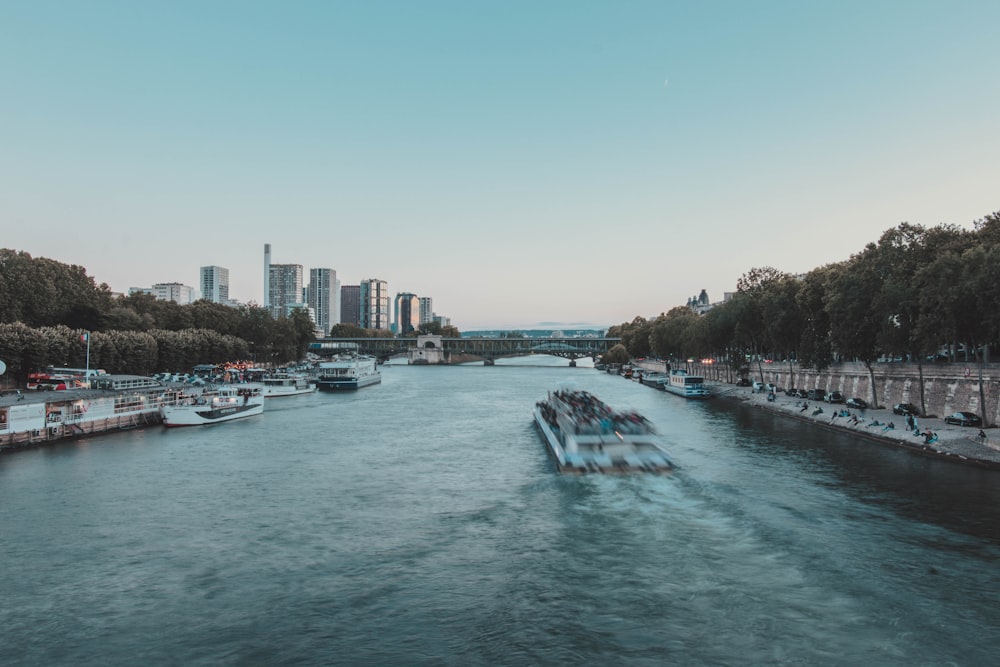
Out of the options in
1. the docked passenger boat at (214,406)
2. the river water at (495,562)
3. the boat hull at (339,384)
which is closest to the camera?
the river water at (495,562)

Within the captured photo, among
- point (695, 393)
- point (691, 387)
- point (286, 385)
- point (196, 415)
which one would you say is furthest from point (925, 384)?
point (286, 385)

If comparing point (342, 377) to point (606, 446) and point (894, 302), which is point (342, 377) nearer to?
point (606, 446)

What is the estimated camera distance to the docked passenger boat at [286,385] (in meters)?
99.7

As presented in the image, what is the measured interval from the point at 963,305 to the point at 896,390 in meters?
17.5

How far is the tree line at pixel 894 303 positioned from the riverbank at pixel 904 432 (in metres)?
5.20

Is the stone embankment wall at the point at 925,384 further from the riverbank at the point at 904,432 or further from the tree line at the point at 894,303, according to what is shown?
the riverbank at the point at 904,432

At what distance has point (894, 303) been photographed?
54125 mm

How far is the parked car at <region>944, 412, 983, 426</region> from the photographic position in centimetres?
4647

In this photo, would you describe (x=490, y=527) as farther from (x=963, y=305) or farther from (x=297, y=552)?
(x=963, y=305)

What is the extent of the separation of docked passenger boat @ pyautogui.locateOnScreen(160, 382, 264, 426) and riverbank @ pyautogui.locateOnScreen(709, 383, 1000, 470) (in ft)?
181

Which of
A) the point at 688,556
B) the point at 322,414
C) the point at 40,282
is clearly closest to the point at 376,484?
the point at 688,556

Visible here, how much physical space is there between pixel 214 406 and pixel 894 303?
204ft

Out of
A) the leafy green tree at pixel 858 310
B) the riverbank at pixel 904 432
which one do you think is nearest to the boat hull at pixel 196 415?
the riverbank at pixel 904 432

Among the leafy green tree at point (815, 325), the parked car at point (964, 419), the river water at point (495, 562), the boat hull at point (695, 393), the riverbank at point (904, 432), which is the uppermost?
the leafy green tree at point (815, 325)
